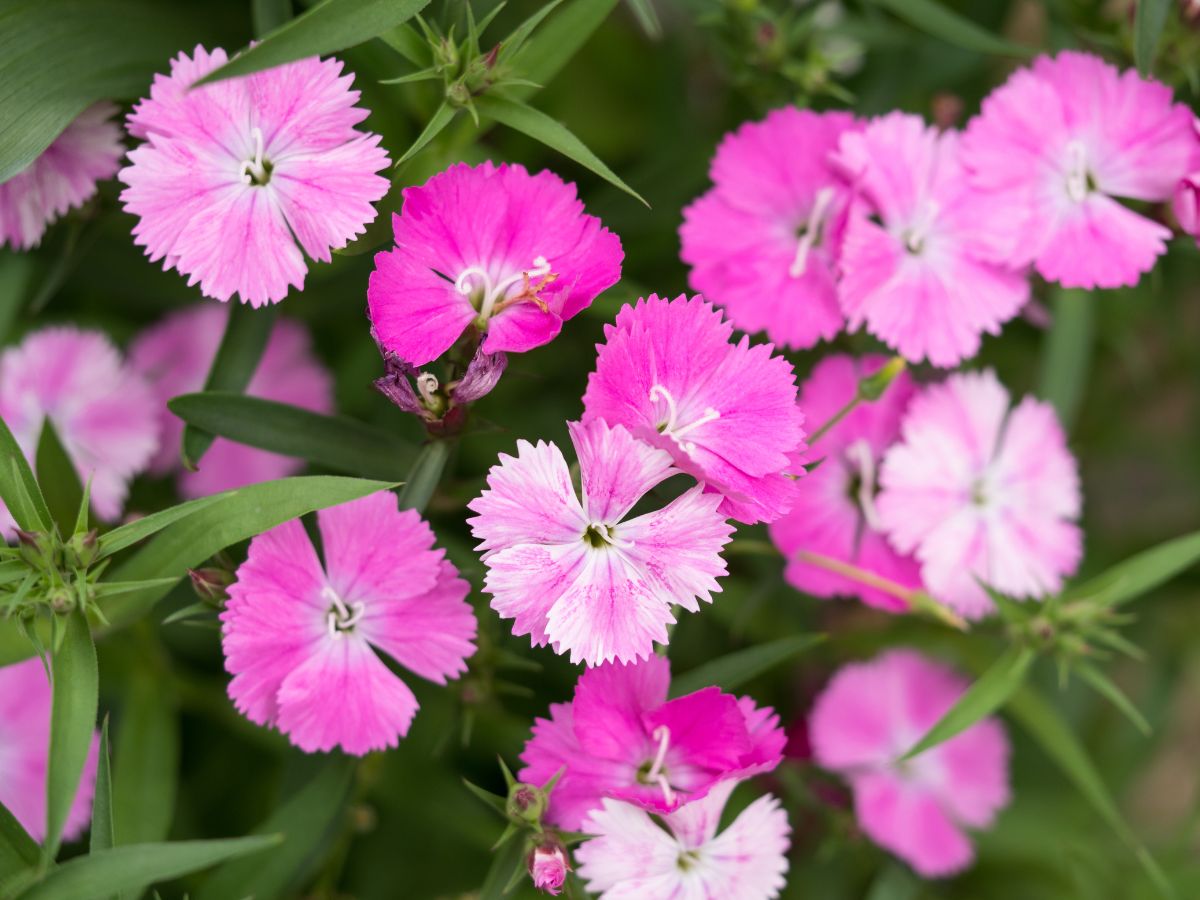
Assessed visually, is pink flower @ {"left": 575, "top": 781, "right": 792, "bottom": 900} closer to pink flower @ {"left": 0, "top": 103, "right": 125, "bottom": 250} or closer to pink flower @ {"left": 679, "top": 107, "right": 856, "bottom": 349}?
pink flower @ {"left": 679, "top": 107, "right": 856, "bottom": 349}

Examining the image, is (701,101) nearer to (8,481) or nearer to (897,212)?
(897,212)

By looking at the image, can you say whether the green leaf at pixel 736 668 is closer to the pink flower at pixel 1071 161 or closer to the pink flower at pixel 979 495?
the pink flower at pixel 979 495

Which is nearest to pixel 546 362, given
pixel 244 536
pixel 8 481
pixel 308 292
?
pixel 308 292

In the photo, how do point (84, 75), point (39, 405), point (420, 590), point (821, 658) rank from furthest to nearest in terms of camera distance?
point (821, 658) < point (39, 405) < point (84, 75) < point (420, 590)

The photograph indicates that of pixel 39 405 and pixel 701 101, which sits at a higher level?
pixel 701 101

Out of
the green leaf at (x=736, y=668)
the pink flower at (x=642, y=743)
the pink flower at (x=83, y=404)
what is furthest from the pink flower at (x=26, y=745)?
the green leaf at (x=736, y=668)

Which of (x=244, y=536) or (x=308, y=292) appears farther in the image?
(x=308, y=292)

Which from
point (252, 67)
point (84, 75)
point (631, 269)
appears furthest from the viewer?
point (631, 269)
